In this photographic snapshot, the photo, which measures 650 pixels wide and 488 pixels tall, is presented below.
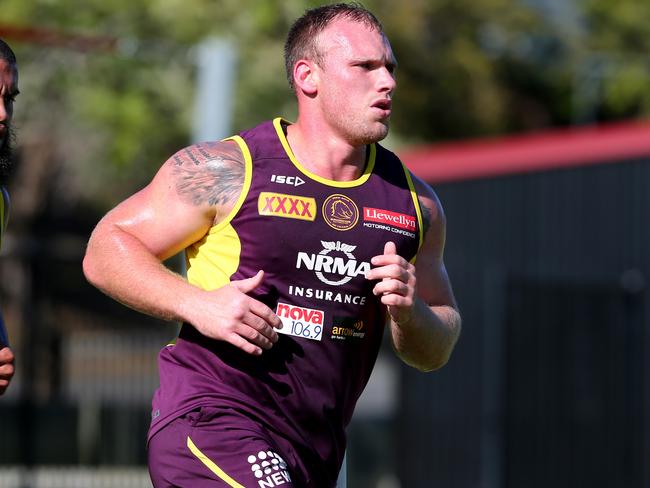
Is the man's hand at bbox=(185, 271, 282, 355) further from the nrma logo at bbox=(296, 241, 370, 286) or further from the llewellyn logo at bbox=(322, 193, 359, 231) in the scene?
the llewellyn logo at bbox=(322, 193, 359, 231)

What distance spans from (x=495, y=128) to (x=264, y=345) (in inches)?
1139

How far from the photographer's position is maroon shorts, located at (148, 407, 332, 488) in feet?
14.7

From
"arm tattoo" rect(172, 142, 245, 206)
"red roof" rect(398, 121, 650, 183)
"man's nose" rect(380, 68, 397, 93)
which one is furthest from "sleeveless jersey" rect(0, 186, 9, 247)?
"red roof" rect(398, 121, 650, 183)

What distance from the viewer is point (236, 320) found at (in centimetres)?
439

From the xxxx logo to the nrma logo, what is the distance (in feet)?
0.42

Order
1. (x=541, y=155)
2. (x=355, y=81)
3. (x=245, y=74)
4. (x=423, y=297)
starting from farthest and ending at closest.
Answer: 1. (x=245, y=74)
2. (x=541, y=155)
3. (x=423, y=297)
4. (x=355, y=81)

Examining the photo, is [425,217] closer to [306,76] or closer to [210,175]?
Answer: [306,76]

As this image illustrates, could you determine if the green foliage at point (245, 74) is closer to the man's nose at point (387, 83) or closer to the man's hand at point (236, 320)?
the man's nose at point (387, 83)

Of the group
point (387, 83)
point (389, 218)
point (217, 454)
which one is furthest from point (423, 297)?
point (217, 454)

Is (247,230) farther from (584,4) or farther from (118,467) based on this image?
(584,4)

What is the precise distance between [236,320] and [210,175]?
634 mm

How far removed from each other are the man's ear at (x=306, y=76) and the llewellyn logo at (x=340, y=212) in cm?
45

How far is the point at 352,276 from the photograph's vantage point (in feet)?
15.7

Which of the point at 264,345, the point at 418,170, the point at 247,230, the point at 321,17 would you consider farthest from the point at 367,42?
the point at 418,170
